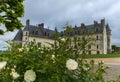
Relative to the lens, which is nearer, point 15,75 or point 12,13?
point 15,75

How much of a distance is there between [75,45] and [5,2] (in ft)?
78.7

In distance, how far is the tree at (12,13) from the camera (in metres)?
26.3

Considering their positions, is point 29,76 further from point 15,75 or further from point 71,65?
point 71,65

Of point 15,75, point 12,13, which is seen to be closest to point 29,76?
point 15,75

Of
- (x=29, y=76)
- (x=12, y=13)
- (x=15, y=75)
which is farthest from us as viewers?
(x=12, y=13)

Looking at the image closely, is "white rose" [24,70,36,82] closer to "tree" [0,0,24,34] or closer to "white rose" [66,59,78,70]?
"white rose" [66,59,78,70]

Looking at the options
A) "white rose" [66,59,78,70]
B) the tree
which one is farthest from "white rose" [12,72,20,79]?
the tree

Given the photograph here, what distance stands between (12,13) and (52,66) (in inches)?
929

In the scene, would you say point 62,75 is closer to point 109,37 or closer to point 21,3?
point 21,3

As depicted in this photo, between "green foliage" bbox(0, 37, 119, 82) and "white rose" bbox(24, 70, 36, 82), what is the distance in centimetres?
5

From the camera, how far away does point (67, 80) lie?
3057 mm

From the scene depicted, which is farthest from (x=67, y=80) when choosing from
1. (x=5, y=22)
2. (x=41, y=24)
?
(x=41, y=24)

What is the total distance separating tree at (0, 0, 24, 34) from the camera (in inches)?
1034

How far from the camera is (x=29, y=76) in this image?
297 centimetres
